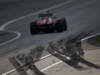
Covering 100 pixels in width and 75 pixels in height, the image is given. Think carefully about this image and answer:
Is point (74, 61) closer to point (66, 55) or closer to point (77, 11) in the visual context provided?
point (66, 55)

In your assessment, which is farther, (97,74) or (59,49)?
(59,49)

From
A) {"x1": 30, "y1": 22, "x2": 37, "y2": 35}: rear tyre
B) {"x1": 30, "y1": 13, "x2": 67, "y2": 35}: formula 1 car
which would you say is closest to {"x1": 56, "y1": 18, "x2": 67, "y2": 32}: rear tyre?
{"x1": 30, "y1": 13, "x2": 67, "y2": 35}: formula 1 car

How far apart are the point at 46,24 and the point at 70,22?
0.43 metres

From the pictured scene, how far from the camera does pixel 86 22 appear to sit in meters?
3.72

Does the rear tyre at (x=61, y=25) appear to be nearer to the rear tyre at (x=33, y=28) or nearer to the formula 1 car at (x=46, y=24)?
the formula 1 car at (x=46, y=24)

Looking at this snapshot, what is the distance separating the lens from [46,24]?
3.31 meters

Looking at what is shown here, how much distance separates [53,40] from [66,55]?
0.28 m

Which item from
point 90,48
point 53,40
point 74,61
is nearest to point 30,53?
point 53,40

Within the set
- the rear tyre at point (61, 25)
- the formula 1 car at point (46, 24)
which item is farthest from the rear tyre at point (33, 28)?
the rear tyre at point (61, 25)

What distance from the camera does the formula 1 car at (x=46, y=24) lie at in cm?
331

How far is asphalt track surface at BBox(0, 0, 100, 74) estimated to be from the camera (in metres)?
3.34

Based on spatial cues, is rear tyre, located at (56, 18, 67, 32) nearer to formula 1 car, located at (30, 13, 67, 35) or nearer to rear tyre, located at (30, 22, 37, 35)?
formula 1 car, located at (30, 13, 67, 35)

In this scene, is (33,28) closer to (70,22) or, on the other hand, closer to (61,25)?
(61,25)

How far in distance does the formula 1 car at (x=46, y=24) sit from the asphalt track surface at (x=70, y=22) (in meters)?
0.06
